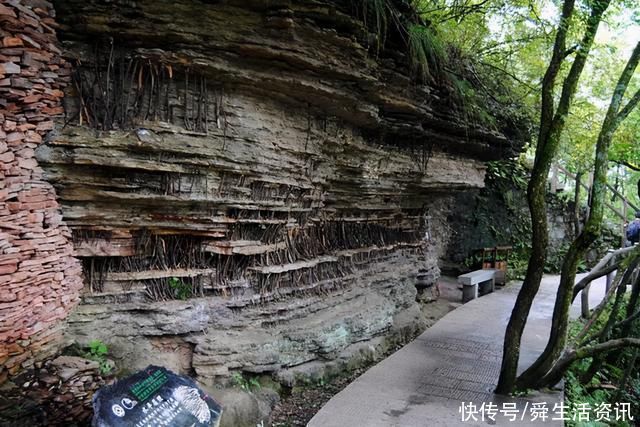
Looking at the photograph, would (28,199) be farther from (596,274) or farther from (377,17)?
(596,274)

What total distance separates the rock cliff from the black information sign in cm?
99

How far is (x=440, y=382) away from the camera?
5.93 m

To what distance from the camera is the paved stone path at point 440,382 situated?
4.89 m

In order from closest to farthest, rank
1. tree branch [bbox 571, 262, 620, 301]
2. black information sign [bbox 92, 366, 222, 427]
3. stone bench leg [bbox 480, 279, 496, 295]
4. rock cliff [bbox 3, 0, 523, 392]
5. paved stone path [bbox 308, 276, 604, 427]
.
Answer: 1. black information sign [bbox 92, 366, 222, 427]
2. rock cliff [bbox 3, 0, 523, 392]
3. paved stone path [bbox 308, 276, 604, 427]
4. tree branch [bbox 571, 262, 620, 301]
5. stone bench leg [bbox 480, 279, 496, 295]

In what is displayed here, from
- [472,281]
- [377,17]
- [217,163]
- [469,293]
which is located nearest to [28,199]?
[217,163]

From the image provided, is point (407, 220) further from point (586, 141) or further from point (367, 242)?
point (586, 141)

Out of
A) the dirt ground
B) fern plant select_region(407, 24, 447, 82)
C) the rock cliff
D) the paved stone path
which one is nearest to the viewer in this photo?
the rock cliff

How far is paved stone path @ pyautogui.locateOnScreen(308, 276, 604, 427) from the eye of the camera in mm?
4895

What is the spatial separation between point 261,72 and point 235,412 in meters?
3.61

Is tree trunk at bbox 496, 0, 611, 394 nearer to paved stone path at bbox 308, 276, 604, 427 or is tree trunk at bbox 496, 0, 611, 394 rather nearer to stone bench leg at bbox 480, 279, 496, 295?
paved stone path at bbox 308, 276, 604, 427

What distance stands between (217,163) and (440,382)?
404cm

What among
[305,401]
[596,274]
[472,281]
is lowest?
[305,401]

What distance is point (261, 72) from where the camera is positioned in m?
4.70

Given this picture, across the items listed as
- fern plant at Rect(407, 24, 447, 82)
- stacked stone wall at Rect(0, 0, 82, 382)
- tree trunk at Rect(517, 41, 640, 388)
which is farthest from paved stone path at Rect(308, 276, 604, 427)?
fern plant at Rect(407, 24, 447, 82)
